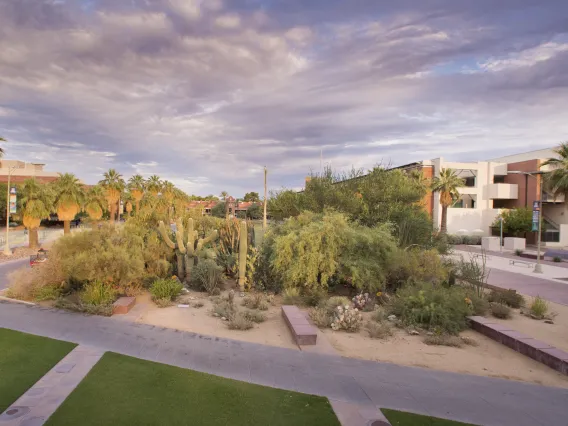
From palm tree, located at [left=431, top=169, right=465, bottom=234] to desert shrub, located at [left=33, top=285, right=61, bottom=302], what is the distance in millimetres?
35797

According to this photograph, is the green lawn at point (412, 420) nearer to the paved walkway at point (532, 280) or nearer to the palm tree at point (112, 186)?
the paved walkway at point (532, 280)

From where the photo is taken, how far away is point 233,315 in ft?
34.7

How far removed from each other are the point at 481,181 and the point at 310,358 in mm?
43699

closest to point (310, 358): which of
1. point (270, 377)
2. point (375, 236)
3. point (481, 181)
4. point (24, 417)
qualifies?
point (270, 377)

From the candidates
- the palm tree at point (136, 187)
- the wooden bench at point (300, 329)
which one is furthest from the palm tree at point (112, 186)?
the wooden bench at point (300, 329)

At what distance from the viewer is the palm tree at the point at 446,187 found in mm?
39688

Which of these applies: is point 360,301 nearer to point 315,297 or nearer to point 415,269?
point 315,297

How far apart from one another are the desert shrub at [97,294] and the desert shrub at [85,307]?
0.68 feet

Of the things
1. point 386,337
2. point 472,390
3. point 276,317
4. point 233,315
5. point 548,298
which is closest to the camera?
point 472,390

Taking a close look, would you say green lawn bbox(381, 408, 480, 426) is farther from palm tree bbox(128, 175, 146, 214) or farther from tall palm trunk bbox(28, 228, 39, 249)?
palm tree bbox(128, 175, 146, 214)

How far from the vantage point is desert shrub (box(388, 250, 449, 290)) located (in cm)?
1370

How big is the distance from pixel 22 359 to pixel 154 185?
57.9 m

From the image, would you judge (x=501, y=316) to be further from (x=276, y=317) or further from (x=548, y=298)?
(x=276, y=317)

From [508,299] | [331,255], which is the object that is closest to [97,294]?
[331,255]
